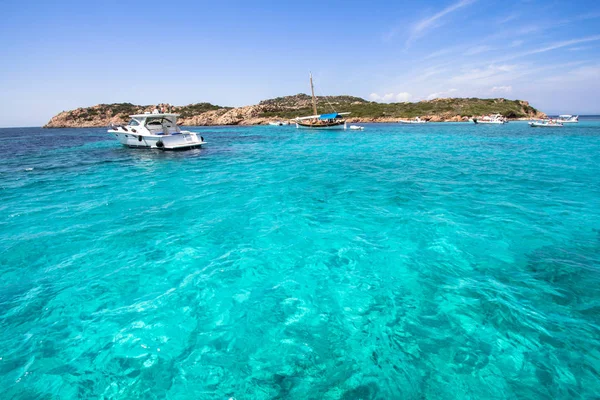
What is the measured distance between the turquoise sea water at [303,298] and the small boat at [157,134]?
17.6 meters

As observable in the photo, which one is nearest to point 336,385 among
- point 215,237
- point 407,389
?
point 407,389

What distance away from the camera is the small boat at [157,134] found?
29016 mm

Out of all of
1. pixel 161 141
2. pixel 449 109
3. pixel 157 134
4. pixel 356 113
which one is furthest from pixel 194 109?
pixel 161 141

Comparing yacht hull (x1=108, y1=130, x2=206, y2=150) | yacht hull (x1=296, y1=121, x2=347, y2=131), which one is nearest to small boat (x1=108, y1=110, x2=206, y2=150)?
yacht hull (x1=108, y1=130, x2=206, y2=150)

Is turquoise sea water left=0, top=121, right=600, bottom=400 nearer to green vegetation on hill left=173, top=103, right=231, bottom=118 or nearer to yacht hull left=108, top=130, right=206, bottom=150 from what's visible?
yacht hull left=108, top=130, right=206, bottom=150

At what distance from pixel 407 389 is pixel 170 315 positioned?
438 centimetres

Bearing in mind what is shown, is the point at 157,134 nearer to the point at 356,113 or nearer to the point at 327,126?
the point at 327,126

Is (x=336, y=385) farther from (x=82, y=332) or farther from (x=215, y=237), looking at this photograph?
(x=215, y=237)

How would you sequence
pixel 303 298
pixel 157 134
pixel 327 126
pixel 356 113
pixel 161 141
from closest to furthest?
pixel 303 298 → pixel 161 141 → pixel 157 134 → pixel 327 126 → pixel 356 113

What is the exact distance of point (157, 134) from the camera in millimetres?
29891

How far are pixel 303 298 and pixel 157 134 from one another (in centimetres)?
3013

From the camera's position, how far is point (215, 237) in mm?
8789

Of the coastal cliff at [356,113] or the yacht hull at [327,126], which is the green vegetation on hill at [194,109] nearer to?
the coastal cliff at [356,113]

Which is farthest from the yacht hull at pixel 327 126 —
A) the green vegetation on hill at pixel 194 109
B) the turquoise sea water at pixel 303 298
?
the green vegetation on hill at pixel 194 109
